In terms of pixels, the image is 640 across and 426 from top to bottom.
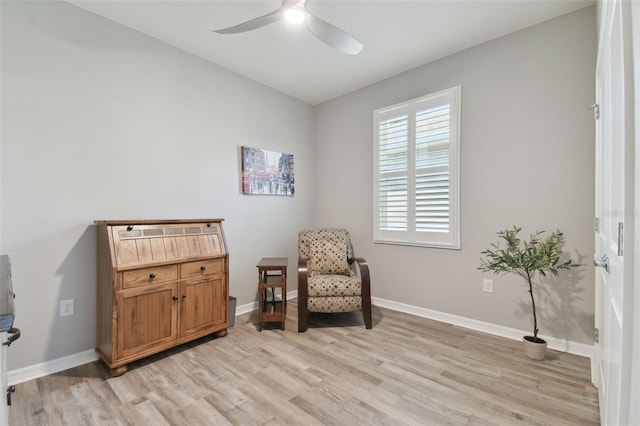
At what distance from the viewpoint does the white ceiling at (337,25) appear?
7.06 feet

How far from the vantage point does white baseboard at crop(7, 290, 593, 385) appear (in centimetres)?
193

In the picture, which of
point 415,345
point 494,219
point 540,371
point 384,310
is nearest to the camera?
point 540,371

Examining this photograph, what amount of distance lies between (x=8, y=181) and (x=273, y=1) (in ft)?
7.49

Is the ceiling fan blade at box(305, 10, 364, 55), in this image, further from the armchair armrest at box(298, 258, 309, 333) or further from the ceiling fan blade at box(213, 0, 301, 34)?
the armchair armrest at box(298, 258, 309, 333)

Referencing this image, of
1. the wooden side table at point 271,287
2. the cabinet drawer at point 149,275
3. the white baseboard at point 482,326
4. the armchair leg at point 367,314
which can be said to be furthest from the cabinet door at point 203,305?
the white baseboard at point 482,326

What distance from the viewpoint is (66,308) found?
2.10 meters

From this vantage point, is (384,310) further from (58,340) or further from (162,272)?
(58,340)

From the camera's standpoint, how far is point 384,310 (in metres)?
3.29

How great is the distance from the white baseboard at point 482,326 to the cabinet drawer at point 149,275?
93.1 inches

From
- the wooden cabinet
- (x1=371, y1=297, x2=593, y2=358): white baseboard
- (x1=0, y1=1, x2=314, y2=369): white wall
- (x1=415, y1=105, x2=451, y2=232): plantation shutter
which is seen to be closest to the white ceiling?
(x1=0, y1=1, x2=314, y2=369): white wall

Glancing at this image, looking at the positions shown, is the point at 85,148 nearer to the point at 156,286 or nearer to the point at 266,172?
the point at 156,286

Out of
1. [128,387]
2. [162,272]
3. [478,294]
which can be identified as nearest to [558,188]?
[478,294]

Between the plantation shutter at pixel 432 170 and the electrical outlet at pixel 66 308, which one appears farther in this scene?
the plantation shutter at pixel 432 170

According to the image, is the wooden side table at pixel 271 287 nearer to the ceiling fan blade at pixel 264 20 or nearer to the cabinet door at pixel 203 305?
the cabinet door at pixel 203 305
